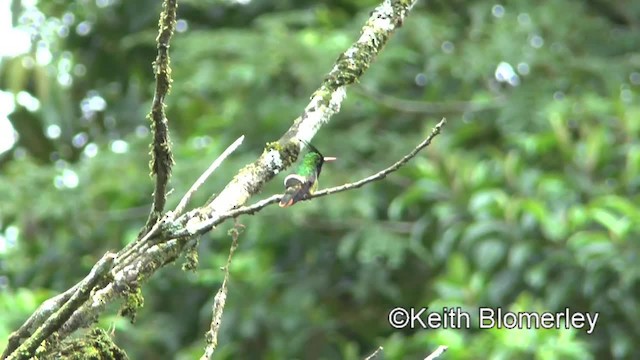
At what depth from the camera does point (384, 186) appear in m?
5.02

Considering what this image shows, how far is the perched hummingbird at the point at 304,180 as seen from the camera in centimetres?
159

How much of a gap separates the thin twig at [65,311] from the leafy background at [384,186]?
2666 mm

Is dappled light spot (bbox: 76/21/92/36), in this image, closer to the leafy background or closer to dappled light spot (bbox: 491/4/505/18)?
the leafy background

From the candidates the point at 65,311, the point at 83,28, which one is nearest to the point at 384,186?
the point at 83,28

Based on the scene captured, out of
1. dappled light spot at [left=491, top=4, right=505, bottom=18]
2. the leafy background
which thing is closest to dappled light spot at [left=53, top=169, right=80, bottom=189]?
the leafy background

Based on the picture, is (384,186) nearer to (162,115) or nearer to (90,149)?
(90,149)

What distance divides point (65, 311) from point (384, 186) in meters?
3.76

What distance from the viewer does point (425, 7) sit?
221 inches

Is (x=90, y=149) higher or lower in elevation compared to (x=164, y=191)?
higher

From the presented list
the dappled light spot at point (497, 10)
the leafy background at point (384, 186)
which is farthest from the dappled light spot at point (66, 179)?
the dappled light spot at point (497, 10)

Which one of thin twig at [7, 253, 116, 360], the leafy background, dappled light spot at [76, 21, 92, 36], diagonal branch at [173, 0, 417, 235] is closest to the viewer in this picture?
thin twig at [7, 253, 116, 360]

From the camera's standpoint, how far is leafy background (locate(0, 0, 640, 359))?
4191mm

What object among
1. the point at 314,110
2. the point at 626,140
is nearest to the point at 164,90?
the point at 314,110

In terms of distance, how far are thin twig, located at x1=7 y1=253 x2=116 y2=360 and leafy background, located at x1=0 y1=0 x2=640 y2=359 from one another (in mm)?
2666
